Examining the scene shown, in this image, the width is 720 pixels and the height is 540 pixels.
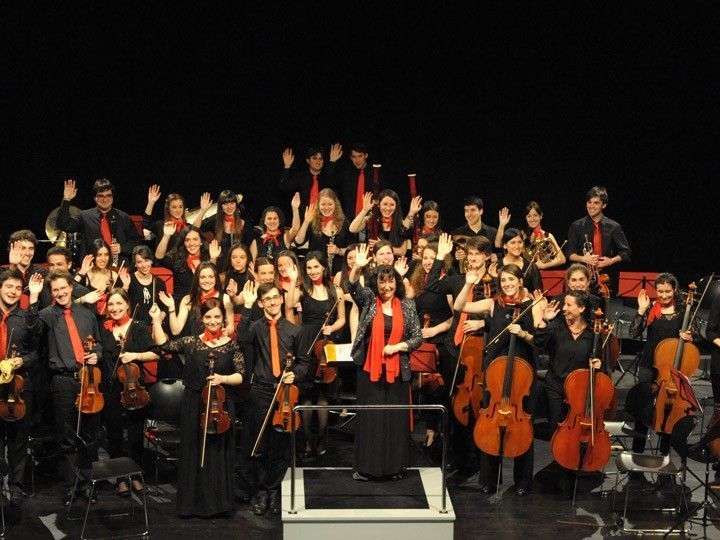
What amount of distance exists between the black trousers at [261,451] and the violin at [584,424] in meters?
1.77

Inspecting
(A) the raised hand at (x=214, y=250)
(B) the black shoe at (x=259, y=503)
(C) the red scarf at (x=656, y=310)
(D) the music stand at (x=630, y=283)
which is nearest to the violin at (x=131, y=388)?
(B) the black shoe at (x=259, y=503)

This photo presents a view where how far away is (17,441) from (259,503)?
64.4 inches

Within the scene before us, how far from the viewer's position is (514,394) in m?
6.70

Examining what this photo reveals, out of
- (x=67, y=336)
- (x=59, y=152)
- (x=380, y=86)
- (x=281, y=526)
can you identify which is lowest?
(x=281, y=526)

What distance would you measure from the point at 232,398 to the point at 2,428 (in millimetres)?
1518

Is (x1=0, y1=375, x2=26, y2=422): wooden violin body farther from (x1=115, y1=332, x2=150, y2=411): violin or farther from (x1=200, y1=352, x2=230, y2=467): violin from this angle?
(x1=200, y1=352, x2=230, y2=467): violin

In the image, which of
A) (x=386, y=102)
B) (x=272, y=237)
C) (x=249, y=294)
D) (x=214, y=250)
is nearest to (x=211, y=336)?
(x=249, y=294)

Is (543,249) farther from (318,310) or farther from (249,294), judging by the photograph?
(249,294)

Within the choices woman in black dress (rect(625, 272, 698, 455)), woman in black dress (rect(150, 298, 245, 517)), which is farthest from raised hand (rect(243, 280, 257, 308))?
woman in black dress (rect(625, 272, 698, 455))

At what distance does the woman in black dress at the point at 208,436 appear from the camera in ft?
21.4

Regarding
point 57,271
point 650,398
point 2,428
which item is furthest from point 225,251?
point 650,398

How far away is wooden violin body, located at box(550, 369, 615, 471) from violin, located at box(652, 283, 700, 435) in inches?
15.5

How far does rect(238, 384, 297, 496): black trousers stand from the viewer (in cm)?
673

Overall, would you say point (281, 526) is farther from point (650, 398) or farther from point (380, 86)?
point (380, 86)
